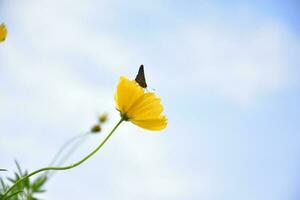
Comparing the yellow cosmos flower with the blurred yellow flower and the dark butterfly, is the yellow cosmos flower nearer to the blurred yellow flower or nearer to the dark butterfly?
the dark butterfly

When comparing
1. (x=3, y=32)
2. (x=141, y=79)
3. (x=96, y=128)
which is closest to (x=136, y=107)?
(x=141, y=79)

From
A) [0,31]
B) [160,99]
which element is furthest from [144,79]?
[0,31]

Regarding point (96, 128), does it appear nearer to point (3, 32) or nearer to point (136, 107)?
point (136, 107)

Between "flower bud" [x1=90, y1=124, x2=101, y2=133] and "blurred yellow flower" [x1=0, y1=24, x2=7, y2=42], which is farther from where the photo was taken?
"flower bud" [x1=90, y1=124, x2=101, y2=133]

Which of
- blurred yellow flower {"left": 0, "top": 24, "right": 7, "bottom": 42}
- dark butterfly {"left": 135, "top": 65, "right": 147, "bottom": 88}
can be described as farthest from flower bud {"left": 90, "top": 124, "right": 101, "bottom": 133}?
blurred yellow flower {"left": 0, "top": 24, "right": 7, "bottom": 42}

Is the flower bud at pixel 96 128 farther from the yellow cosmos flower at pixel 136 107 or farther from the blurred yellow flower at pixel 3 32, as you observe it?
the blurred yellow flower at pixel 3 32

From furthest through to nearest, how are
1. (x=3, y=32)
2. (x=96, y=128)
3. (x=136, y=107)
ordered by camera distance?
(x=96, y=128), (x=136, y=107), (x=3, y=32)

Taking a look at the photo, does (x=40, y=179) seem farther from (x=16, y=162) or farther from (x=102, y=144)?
(x=102, y=144)

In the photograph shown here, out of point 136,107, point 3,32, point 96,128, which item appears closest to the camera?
point 3,32

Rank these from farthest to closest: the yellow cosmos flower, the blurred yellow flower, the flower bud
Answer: the flower bud → the yellow cosmos flower → the blurred yellow flower
